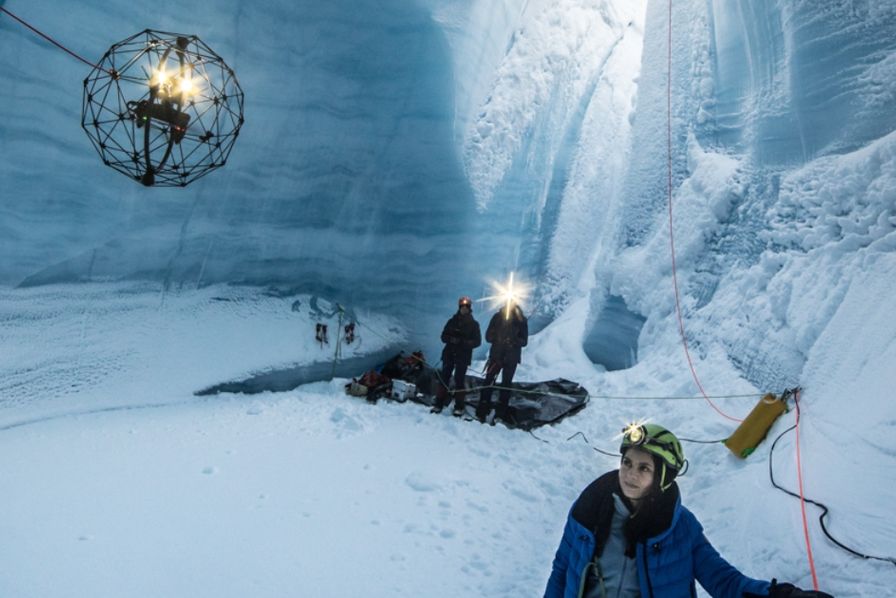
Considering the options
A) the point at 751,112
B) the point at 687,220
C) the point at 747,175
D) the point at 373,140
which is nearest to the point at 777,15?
the point at 751,112

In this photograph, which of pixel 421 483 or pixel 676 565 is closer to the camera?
pixel 676 565

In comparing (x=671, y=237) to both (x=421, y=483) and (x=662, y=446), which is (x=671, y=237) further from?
(x=662, y=446)

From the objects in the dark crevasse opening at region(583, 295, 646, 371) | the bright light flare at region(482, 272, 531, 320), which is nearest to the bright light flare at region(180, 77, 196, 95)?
the bright light flare at region(482, 272, 531, 320)

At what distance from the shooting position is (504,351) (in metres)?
5.89

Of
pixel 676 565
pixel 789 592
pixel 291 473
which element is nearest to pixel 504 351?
pixel 291 473

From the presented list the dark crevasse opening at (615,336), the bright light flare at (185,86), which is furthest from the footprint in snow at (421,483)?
the dark crevasse opening at (615,336)

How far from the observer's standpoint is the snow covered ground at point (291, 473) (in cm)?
264

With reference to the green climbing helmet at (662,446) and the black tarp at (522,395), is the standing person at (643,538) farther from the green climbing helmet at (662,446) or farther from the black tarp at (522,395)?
the black tarp at (522,395)

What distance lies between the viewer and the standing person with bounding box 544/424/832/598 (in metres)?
1.69

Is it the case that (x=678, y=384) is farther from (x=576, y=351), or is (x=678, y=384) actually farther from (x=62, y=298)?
(x=62, y=298)

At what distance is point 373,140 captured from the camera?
7012 millimetres

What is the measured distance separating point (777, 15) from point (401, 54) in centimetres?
446

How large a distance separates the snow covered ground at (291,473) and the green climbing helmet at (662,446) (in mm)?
1222

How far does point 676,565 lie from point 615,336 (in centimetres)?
698
